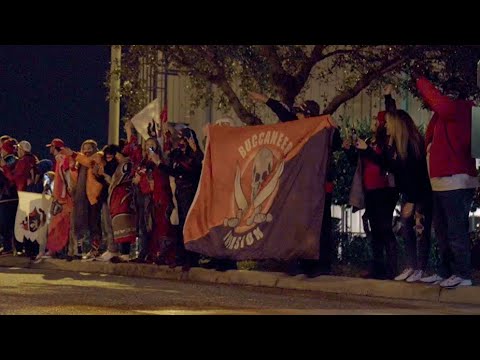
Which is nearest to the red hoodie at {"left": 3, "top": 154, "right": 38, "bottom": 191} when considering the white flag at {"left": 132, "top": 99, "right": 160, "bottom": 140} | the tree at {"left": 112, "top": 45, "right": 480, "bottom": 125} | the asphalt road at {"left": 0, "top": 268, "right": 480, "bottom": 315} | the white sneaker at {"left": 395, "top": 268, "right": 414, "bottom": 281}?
the tree at {"left": 112, "top": 45, "right": 480, "bottom": 125}

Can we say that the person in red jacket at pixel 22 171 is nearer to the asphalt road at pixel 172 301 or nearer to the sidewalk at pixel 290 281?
the sidewalk at pixel 290 281

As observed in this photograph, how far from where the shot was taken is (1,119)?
2920 centimetres

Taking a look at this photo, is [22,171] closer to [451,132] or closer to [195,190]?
[195,190]

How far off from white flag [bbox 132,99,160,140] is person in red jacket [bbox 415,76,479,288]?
4940 millimetres

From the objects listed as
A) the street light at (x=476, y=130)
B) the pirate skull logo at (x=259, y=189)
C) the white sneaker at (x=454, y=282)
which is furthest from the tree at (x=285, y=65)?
the white sneaker at (x=454, y=282)

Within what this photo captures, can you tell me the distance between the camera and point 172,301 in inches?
444

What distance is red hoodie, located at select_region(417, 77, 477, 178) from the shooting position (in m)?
12.2

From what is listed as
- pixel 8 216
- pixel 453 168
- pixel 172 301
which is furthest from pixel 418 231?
pixel 8 216

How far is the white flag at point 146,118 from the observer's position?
1627cm

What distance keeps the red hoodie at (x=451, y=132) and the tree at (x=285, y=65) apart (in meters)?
2.44
